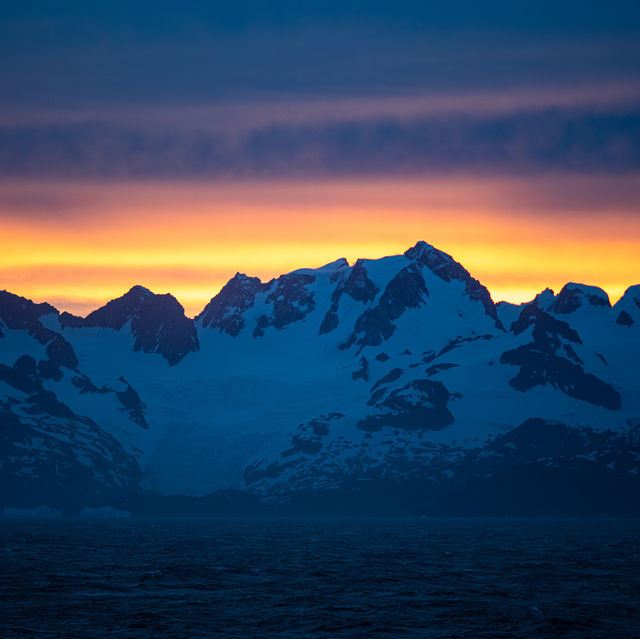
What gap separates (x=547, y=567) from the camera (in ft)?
580

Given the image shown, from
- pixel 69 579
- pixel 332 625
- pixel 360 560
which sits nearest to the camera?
pixel 332 625

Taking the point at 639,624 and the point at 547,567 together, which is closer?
the point at 639,624

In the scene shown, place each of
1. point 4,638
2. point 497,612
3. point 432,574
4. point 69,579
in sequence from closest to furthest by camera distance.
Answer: point 4,638 < point 497,612 < point 69,579 < point 432,574

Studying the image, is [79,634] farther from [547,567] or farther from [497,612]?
[547,567]

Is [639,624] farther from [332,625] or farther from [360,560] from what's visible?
[360,560]

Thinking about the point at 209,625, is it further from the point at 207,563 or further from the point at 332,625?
the point at 207,563

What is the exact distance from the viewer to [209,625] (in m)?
110

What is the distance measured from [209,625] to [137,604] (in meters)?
17.7

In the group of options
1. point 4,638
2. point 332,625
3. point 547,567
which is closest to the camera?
point 4,638

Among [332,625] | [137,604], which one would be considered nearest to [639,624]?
[332,625]

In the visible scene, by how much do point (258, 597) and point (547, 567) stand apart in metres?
60.7

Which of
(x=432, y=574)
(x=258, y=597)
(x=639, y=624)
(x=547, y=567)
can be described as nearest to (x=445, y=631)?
(x=639, y=624)

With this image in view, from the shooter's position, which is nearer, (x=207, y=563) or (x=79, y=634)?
(x=79, y=634)

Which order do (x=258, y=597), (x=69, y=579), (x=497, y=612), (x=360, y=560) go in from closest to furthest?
(x=497, y=612), (x=258, y=597), (x=69, y=579), (x=360, y=560)
